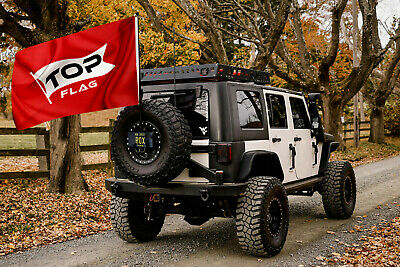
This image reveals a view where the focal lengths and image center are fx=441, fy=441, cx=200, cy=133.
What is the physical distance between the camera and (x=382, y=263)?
17.2 ft

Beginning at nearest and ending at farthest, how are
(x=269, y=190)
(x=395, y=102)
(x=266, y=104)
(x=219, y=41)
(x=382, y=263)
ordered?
(x=382, y=263) < (x=269, y=190) < (x=266, y=104) < (x=219, y=41) < (x=395, y=102)

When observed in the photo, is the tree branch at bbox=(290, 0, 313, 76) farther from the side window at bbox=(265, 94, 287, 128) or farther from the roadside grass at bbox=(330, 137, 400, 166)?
the side window at bbox=(265, 94, 287, 128)

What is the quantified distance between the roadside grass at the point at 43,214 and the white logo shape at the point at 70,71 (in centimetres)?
243

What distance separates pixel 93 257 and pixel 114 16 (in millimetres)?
11159

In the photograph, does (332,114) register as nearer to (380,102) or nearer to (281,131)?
(380,102)

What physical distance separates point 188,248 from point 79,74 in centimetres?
282

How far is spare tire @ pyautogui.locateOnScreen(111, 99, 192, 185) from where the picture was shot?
17.0 feet

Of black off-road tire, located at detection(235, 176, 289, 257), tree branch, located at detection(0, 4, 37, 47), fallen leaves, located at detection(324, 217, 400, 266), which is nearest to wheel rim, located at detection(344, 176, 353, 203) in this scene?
fallen leaves, located at detection(324, 217, 400, 266)

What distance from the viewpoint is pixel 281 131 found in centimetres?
664

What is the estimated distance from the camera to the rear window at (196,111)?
5.67 meters

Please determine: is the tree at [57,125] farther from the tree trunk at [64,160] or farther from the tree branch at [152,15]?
the tree branch at [152,15]

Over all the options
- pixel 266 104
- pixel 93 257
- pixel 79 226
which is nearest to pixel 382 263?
pixel 266 104

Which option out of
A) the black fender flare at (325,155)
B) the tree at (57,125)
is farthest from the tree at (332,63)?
the black fender flare at (325,155)

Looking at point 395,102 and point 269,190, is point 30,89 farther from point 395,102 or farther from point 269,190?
point 395,102
